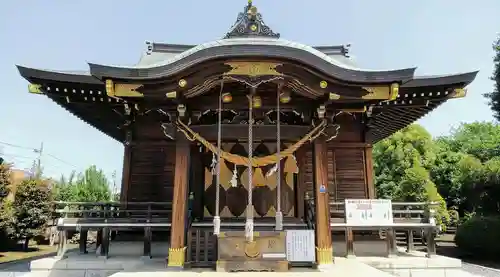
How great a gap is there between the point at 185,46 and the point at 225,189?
5126 mm

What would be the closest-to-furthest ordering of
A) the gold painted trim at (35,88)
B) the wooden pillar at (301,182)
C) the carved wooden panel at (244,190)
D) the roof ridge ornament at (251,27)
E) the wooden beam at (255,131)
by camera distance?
the gold painted trim at (35,88), the wooden beam at (255,131), the wooden pillar at (301,182), the carved wooden panel at (244,190), the roof ridge ornament at (251,27)

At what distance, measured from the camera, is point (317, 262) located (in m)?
6.50

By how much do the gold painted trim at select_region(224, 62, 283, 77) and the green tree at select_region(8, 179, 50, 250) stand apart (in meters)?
14.6

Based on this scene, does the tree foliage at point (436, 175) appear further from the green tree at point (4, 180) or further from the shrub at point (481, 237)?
the green tree at point (4, 180)

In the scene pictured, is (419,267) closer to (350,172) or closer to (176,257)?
(350,172)

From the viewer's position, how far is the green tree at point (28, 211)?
16.3 metres

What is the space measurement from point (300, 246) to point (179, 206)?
2374mm

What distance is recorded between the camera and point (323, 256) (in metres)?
6.50

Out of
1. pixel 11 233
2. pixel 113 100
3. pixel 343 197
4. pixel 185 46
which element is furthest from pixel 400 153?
pixel 11 233

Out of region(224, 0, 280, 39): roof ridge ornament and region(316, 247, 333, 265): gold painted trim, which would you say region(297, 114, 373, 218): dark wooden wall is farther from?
region(224, 0, 280, 39): roof ridge ornament

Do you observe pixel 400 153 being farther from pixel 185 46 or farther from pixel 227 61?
pixel 227 61

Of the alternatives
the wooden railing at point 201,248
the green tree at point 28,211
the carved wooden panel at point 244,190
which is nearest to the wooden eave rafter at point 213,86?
the carved wooden panel at point 244,190

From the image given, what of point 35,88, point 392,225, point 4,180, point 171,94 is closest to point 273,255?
point 392,225

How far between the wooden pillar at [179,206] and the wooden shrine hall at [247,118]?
0.7 inches
